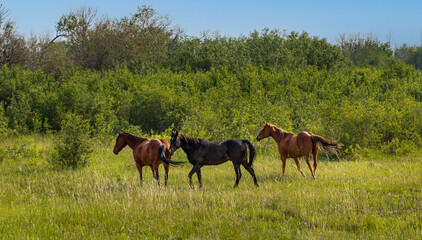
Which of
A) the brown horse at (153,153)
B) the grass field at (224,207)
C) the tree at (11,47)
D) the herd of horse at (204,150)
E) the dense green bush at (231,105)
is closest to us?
the grass field at (224,207)

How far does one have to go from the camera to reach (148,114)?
24234 mm

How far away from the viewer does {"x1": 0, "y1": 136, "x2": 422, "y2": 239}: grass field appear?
669cm

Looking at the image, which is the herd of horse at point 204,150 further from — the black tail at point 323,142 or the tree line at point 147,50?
the tree line at point 147,50

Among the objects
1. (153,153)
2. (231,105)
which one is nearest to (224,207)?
(153,153)

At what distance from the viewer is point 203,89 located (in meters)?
30.3

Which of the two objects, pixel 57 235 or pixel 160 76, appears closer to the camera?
pixel 57 235

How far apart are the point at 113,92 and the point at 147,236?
20.4m

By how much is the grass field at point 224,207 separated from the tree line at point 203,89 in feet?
13.7

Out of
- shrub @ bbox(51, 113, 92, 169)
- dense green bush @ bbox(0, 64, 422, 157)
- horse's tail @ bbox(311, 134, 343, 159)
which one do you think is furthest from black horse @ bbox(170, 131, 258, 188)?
dense green bush @ bbox(0, 64, 422, 157)

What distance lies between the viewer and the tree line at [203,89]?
16.7 m

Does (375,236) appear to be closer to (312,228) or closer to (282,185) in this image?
(312,228)

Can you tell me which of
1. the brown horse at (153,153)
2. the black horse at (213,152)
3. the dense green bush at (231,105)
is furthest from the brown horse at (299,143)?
the dense green bush at (231,105)

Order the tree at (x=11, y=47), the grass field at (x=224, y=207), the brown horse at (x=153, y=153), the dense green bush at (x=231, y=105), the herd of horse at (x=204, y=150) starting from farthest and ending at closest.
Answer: the tree at (x=11, y=47) → the dense green bush at (x=231, y=105) → the brown horse at (x=153, y=153) → the herd of horse at (x=204, y=150) → the grass field at (x=224, y=207)

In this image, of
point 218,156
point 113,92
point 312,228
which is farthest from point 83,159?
point 113,92
